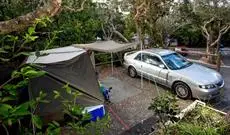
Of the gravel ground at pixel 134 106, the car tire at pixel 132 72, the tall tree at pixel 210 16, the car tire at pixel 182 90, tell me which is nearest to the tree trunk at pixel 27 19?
the gravel ground at pixel 134 106

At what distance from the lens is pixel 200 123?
196 inches

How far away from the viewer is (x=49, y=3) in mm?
2240

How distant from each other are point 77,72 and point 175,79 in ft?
13.1

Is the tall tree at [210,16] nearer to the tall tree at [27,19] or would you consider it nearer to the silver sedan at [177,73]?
the silver sedan at [177,73]

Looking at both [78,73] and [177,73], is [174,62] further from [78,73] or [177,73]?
[78,73]

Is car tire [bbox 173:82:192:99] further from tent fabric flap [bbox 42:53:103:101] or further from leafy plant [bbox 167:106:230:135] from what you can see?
tent fabric flap [bbox 42:53:103:101]

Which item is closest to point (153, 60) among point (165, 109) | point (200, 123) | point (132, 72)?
point (132, 72)

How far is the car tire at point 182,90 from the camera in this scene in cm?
866

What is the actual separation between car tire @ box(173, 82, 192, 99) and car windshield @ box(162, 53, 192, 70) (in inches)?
27.2

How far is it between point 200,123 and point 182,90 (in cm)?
393

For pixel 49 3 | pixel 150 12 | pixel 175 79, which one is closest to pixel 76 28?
pixel 150 12

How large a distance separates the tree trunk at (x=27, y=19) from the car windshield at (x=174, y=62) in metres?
7.50

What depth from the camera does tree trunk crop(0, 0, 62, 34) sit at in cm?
195

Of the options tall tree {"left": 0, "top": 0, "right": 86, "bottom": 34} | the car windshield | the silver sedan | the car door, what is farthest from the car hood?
tall tree {"left": 0, "top": 0, "right": 86, "bottom": 34}
